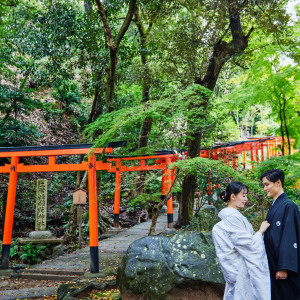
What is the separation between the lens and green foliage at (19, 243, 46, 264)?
10.0m

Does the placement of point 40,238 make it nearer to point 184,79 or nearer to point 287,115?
point 184,79

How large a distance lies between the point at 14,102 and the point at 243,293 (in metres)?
12.7

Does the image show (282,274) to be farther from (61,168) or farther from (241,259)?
(61,168)

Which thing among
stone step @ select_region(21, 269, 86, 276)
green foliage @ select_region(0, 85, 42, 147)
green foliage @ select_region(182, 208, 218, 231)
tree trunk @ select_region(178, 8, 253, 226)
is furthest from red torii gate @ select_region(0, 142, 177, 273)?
green foliage @ select_region(0, 85, 42, 147)

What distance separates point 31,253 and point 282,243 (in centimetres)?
891

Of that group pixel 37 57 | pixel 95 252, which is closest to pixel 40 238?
pixel 95 252

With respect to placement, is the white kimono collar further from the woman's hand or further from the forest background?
the forest background

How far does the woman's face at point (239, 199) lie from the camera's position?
3.13 m

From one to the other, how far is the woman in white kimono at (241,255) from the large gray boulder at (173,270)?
5.19 ft

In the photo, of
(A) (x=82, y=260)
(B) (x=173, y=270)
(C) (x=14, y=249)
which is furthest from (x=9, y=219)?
(B) (x=173, y=270)

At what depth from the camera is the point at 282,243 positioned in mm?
2875

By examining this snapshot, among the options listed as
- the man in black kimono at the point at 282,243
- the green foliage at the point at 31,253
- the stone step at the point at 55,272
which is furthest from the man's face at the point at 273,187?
the green foliage at the point at 31,253

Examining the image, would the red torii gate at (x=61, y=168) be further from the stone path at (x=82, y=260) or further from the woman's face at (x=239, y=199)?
the woman's face at (x=239, y=199)

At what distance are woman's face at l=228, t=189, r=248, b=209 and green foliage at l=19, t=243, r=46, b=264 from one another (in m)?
8.47
